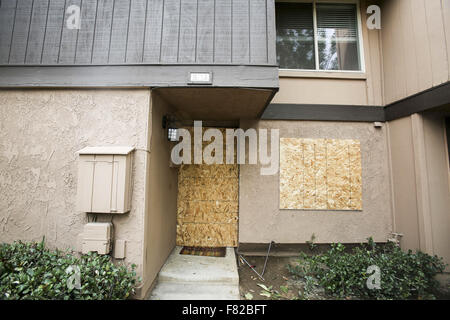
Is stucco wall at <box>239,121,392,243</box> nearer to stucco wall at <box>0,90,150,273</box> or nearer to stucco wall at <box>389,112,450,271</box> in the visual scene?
stucco wall at <box>389,112,450,271</box>

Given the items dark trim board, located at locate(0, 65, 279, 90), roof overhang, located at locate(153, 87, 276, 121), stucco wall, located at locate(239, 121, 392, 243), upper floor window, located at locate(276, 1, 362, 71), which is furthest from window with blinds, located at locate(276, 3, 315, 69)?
dark trim board, located at locate(0, 65, 279, 90)

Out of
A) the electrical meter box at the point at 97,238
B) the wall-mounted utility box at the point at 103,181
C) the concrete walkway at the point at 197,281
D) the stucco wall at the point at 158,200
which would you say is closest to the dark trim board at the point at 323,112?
the stucco wall at the point at 158,200

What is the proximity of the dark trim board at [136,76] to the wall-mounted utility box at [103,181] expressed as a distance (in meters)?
1.02

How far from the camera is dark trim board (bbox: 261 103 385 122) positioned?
4.16 m

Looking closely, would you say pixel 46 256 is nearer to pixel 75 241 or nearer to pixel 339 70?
pixel 75 241

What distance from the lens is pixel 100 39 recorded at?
9.34 feet

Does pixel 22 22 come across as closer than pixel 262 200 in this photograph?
Yes

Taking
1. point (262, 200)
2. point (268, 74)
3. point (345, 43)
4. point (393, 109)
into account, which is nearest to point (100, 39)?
point (268, 74)

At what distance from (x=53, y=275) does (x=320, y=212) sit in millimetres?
4266

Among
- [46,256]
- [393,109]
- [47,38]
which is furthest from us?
[393,109]

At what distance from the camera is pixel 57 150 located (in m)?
2.79

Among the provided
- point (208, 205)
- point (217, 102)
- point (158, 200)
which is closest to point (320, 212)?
point (208, 205)

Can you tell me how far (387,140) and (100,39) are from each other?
5550 mm

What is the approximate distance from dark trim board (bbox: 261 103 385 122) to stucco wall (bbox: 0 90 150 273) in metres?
2.59
